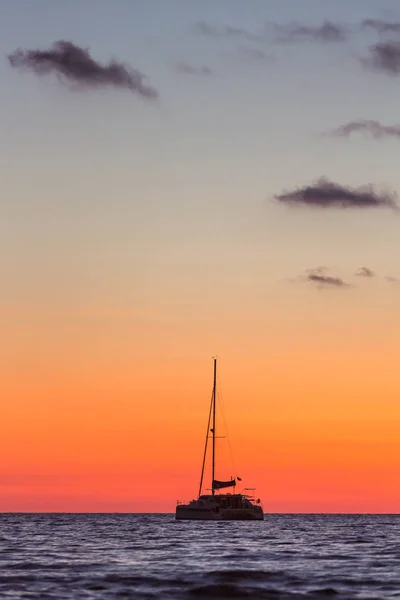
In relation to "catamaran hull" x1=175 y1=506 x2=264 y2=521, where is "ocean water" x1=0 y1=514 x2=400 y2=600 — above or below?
below

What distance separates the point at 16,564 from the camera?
282 feet

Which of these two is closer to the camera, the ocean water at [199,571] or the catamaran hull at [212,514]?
the ocean water at [199,571]

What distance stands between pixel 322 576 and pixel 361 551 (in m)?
33.4

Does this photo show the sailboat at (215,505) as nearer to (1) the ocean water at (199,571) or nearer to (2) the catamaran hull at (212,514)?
(2) the catamaran hull at (212,514)

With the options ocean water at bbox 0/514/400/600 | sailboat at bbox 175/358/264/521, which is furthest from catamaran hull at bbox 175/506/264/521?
ocean water at bbox 0/514/400/600

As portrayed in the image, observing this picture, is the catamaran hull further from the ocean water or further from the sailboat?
the ocean water

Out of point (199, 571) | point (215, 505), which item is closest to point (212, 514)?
point (215, 505)

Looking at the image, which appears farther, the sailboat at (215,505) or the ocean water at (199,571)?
the sailboat at (215,505)

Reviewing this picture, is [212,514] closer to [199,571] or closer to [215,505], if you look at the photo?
[215,505]

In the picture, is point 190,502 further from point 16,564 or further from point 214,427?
point 16,564

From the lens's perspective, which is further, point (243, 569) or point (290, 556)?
point (290, 556)

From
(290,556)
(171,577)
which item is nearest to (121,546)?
(290,556)

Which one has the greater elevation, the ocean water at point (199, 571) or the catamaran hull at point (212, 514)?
the catamaran hull at point (212, 514)

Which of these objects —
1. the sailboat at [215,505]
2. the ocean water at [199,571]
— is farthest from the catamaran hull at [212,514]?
the ocean water at [199,571]
